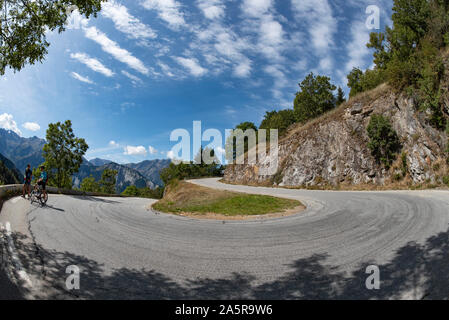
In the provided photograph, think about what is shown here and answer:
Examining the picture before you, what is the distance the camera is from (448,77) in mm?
18328

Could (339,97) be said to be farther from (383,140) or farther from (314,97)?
(383,140)

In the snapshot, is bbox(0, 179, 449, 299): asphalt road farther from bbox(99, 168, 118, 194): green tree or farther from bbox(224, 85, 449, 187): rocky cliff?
bbox(99, 168, 118, 194): green tree

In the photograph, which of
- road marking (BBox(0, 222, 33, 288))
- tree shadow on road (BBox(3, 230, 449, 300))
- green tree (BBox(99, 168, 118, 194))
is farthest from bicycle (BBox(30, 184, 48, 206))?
green tree (BBox(99, 168, 118, 194))

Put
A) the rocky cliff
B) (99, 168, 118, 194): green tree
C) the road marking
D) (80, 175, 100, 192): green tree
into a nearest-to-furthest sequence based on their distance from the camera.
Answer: the road marking
the rocky cliff
(80, 175, 100, 192): green tree
(99, 168, 118, 194): green tree

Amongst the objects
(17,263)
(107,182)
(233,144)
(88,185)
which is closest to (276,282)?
(17,263)

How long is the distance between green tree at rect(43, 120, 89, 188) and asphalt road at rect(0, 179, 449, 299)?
37.1 meters

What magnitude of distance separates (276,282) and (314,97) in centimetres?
4054

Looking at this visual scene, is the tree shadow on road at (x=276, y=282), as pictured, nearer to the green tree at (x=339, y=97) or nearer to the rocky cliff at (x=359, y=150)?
the rocky cliff at (x=359, y=150)

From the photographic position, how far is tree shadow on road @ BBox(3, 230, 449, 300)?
3.43m

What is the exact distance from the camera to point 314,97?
38.7 m

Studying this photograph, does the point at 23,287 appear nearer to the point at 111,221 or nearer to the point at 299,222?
the point at 111,221

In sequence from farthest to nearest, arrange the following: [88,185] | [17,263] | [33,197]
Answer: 1. [88,185]
2. [33,197]
3. [17,263]

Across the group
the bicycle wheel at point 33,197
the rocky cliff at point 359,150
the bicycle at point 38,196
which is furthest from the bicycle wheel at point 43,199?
the rocky cliff at point 359,150

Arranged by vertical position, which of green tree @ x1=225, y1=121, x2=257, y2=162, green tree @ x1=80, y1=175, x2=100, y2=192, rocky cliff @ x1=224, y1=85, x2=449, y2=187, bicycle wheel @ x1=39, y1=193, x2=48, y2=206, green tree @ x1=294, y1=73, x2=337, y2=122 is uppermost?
green tree @ x1=294, y1=73, x2=337, y2=122
